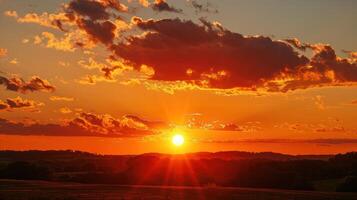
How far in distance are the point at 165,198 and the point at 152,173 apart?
141 ft

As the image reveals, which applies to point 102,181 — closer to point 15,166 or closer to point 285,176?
point 15,166

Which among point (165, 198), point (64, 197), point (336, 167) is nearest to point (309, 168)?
point (336, 167)

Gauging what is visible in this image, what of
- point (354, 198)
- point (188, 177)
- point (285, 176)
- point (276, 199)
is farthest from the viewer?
point (188, 177)

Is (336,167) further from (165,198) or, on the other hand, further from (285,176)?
(165,198)

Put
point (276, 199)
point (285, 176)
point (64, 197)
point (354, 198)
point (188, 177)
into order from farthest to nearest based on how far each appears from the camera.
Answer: point (188, 177) < point (285, 176) < point (354, 198) < point (276, 199) < point (64, 197)

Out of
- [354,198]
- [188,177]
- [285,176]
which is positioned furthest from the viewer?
[188,177]

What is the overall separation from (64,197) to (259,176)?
42740 millimetres

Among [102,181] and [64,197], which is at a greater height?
[102,181]

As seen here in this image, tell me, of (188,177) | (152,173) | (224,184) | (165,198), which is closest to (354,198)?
(165,198)

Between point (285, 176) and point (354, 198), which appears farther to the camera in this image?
point (285, 176)

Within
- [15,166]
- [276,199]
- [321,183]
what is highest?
[15,166]

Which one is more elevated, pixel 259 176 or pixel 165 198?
pixel 259 176

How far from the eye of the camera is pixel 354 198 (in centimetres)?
6316

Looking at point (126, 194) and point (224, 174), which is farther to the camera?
point (224, 174)
